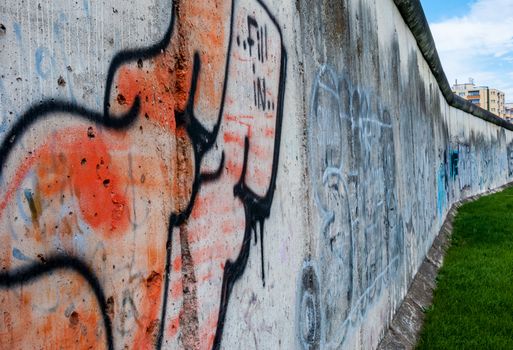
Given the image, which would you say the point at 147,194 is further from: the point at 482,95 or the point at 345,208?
the point at 482,95

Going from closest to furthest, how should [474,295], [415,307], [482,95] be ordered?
1. [415,307]
2. [474,295]
3. [482,95]

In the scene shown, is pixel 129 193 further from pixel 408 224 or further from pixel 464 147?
pixel 464 147

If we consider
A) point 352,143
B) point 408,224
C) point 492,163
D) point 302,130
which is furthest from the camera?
point 492,163

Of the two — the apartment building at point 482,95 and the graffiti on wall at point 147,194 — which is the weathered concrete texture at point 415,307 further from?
the apartment building at point 482,95

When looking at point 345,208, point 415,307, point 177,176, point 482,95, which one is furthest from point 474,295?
point 482,95

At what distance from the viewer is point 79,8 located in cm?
130

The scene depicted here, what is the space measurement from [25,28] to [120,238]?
1.78ft

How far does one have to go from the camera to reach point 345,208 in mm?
3480

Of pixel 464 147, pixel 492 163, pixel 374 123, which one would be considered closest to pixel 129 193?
pixel 374 123

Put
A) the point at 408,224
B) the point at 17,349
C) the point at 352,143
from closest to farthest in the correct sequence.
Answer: the point at 17,349 → the point at 352,143 → the point at 408,224

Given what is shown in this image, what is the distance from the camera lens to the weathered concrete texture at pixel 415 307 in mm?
4531

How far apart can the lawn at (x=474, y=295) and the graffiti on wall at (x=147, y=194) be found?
10.7 feet

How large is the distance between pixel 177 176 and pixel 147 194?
0.51 ft

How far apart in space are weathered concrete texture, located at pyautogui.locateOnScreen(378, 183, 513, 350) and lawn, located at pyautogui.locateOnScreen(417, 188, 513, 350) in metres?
0.08
